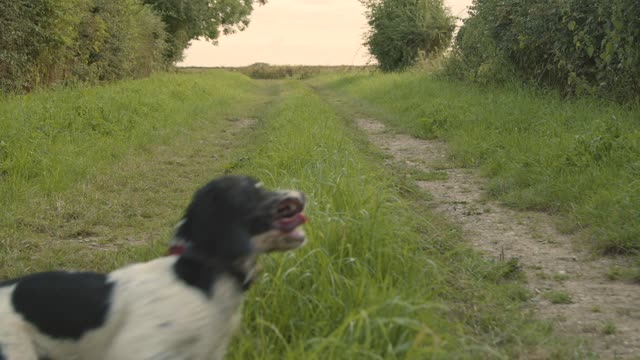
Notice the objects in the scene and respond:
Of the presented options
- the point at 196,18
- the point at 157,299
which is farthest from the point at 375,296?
the point at 196,18

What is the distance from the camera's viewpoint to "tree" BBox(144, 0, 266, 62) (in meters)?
32.0

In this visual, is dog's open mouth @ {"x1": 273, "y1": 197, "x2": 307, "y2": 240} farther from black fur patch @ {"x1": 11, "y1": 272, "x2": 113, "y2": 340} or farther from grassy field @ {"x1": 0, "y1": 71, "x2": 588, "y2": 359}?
black fur patch @ {"x1": 11, "y1": 272, "x2": 113, "y2": 340}

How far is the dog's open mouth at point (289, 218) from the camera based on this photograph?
2609mm

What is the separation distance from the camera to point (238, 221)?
96.5 inches

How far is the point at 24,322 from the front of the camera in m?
2.38

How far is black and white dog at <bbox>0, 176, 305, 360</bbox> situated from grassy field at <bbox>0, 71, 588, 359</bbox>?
0.51 metres

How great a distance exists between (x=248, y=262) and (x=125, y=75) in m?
20.0

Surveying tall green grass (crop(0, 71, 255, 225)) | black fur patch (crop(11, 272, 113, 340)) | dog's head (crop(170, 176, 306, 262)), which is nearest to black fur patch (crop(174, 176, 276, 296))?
dog's head (crop(170, 176, 306, 262))

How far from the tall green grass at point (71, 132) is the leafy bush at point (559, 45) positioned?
272 inches

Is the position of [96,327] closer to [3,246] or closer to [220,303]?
[220,303]

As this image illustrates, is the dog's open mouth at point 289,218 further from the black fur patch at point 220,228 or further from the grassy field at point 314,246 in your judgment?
the grassy field at point 314,246

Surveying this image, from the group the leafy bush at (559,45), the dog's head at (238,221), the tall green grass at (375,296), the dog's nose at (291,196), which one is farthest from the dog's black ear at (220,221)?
the leafy bush at (559,45)

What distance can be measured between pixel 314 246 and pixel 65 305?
64.2 inches

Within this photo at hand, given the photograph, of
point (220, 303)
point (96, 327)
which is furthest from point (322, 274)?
point (96, 327)
